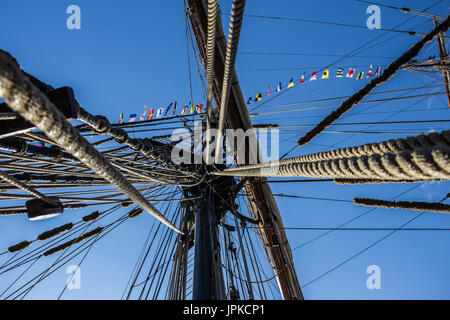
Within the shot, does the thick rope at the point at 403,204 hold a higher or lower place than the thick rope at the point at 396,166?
lower

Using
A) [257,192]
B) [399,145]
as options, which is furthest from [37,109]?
[257,192]

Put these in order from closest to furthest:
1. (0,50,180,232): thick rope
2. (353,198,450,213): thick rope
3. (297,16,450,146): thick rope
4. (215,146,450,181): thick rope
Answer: (0,50,180,232): thick rope < (215,146,450,181): thick rope < (353,198,450,213): thick rope < (297,16,450,146): thick rope

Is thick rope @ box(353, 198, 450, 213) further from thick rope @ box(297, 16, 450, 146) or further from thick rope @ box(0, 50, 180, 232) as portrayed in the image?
thick rope @ box(0, 50, 180, 232)

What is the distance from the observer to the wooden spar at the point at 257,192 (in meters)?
3.73

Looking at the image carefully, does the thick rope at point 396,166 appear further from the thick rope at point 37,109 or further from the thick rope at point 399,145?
the thick rope at point 37,109

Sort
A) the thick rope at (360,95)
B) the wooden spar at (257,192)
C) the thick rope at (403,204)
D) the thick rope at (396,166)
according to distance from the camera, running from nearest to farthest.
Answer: the thick rope at (396,166) < the thick rope at (403,204) < the thick rope at (360,95) < the wooden spar at (257,192)

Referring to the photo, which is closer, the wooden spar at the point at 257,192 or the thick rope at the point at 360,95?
the thick rope at the point at 360,95

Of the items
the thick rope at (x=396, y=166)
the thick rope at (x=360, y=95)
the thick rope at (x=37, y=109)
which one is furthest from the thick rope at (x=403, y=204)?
the thick rope at (x=37, y=109)

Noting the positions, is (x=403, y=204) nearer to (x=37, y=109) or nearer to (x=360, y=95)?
(x=360, y=95)

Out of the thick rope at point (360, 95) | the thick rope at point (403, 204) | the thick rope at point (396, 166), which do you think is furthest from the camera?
the thick rope at point (360, 95)

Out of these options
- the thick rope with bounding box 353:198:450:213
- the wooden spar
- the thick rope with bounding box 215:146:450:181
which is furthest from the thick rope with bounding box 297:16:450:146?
the wooden spar

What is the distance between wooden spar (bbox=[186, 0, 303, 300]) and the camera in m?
3.73

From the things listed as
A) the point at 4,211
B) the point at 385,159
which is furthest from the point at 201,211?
the point at 385,159
